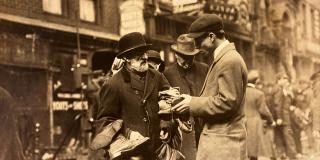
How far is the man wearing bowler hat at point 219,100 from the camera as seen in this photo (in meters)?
3.64

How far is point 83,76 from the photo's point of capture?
11039 millimetres

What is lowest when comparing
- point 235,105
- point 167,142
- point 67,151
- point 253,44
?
point 67,151

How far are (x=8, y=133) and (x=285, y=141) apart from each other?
6.11 meters

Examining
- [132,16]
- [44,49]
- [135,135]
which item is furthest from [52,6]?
[135,135]

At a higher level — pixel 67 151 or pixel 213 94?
pixel 213 94

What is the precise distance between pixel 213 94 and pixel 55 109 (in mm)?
7215

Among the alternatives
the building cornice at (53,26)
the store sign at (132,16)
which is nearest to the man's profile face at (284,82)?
the store sign at (132,16)

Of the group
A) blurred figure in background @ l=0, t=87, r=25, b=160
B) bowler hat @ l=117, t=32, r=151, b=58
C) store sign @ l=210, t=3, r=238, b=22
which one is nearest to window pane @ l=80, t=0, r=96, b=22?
store sign @ l=210, t=3, r=238, b=22

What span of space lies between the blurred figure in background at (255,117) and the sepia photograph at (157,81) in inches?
0.7

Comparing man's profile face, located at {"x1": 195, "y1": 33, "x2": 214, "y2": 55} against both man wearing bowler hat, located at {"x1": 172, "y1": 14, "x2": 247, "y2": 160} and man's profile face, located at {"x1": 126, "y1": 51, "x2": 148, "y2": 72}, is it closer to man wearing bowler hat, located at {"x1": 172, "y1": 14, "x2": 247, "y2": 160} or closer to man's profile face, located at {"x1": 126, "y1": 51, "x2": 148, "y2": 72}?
man wearing bowler hat, located at {"x1": 172, "y1": 14, "x2": 247, "y2": 160}

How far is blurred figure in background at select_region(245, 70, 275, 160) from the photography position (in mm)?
8448

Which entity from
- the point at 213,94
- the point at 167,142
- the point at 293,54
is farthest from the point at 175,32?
the point at 213,94

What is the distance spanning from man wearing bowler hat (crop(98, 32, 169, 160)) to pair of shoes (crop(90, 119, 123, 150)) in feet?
0.26

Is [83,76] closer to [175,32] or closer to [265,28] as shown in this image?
[175,32]
